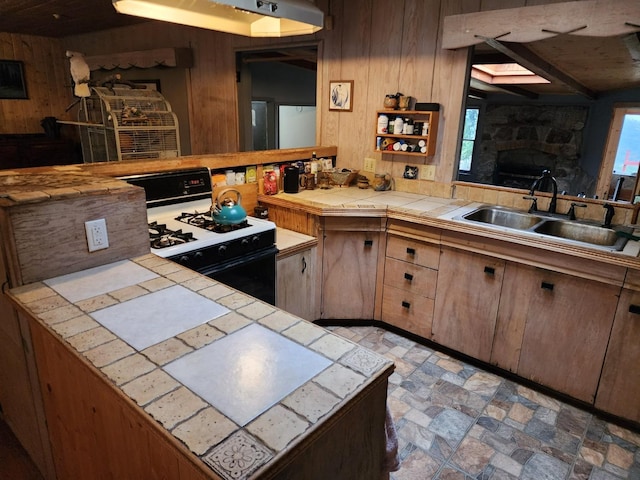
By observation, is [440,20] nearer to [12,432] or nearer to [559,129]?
[12,432]

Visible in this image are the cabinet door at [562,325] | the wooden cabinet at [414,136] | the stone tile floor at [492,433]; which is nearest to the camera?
the stone tile floor at [492,433]

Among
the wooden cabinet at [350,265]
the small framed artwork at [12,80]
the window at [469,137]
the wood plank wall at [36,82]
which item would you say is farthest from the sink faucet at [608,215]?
the small framed artwork at [12,80]

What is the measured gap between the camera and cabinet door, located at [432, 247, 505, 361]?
251 centimetres

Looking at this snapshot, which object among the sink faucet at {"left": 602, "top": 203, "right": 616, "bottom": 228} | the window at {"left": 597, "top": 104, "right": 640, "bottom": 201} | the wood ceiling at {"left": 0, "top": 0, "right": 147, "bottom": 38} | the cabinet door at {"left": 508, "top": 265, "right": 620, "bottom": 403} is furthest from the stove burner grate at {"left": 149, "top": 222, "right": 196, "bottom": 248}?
the window at {"left": 597, "top": 104, "right": 640, "bottom": 201}

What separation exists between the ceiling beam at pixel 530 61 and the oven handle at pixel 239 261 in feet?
6.27

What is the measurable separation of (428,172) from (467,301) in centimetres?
109

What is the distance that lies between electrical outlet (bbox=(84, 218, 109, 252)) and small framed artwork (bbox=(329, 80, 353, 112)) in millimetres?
2475

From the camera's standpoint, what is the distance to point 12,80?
19.8 ft

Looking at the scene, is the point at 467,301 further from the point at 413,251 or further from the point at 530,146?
the point at 530,146

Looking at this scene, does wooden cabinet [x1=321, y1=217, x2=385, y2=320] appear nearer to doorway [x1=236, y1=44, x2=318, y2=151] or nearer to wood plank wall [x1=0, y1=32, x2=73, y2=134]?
doorway [x1=236, y1=44, x2=318, y2=151]

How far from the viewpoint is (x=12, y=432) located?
6.21 ft

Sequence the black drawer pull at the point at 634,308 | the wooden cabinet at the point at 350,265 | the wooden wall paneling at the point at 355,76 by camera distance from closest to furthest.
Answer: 1. the black drawer pull at the point at 634,308
2. the wooden cabinet at the point at 350,265
3. the wooden wall paneling at the point at 355,76

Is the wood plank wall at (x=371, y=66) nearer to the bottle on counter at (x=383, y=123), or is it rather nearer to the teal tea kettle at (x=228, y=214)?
the bottle on counter at (x=383, y=123)

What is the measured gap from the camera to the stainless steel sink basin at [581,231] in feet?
7.93
